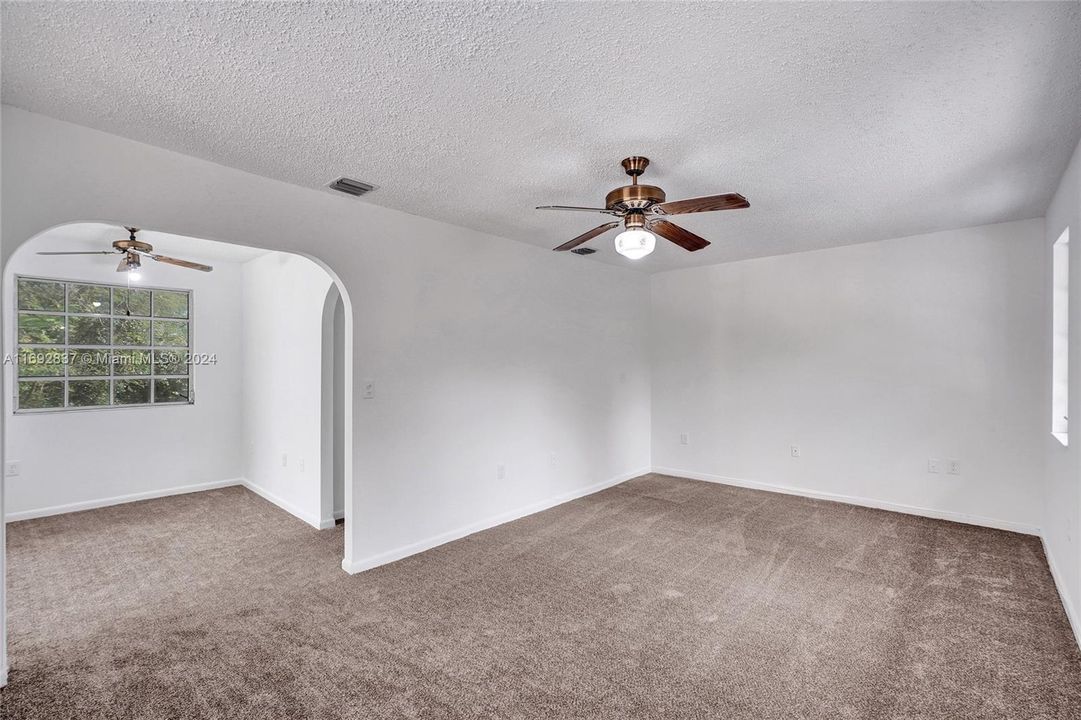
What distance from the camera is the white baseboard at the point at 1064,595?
2.41 m

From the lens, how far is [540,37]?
5.35 ft

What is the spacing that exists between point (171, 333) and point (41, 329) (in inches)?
38.1

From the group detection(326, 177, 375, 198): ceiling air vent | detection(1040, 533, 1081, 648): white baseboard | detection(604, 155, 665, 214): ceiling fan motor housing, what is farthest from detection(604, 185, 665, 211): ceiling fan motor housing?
detection(1040, 533, 1081, 648): white baseboard

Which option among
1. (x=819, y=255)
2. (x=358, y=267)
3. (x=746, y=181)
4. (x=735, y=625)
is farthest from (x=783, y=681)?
(x=819, y=255)

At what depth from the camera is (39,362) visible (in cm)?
452

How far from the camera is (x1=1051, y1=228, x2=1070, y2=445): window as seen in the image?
10.8ft

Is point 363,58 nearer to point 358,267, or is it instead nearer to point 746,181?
point 358,267

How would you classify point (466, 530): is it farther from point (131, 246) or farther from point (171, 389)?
point (171, 389)

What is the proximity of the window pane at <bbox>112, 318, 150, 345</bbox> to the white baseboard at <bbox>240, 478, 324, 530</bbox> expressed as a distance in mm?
1764

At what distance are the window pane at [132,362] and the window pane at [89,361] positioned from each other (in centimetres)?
8

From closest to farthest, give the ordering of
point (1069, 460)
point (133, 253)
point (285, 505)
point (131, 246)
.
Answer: point (1069, 460)
point (131, 246)
point (133, 253)
point (285, 505)

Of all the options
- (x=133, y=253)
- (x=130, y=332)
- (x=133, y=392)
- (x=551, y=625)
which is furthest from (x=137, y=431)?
(x=551, y=625)

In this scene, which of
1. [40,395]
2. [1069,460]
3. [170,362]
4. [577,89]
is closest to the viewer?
[577,89]

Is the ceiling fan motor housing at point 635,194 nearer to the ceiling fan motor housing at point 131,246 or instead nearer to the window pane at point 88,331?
the ceiling fan motor housing at point 131,246
